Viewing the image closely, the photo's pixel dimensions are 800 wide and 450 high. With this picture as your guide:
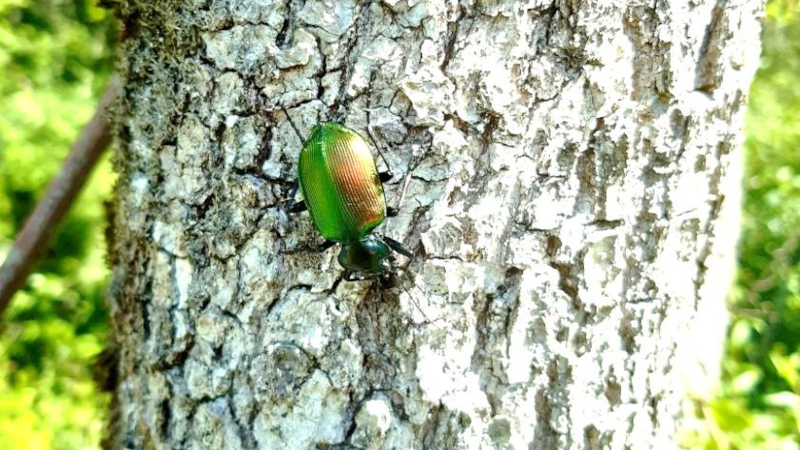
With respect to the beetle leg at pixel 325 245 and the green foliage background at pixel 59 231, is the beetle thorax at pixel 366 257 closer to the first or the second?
the beetle leg at pixel 325 245

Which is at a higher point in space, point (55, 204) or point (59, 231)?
point (59, 231)

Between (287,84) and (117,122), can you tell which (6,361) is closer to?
(117,122)

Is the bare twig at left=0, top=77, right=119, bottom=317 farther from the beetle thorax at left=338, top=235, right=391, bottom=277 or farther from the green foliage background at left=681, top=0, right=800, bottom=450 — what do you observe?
the green foliage background at left=681, top=0, right=800, bottom=450

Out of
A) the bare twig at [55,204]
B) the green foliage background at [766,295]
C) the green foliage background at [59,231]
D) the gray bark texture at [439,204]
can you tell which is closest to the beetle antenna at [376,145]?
the gray bark texture at [439,204]

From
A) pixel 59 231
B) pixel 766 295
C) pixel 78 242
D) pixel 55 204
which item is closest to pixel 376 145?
pixel 55 204

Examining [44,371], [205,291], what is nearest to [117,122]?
[205,291]

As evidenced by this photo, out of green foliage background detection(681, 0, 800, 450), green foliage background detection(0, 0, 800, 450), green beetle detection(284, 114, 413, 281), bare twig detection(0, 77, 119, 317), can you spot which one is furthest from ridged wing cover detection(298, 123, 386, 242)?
green foliage background detection(0, 0, 800, 450)

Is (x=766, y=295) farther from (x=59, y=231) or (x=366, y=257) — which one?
(x=59, y=231)
